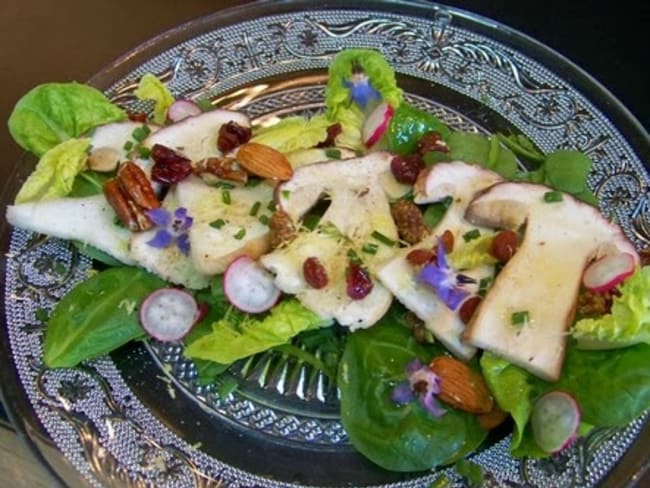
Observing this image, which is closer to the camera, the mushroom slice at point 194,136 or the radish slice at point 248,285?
the radish slice at point 248,285

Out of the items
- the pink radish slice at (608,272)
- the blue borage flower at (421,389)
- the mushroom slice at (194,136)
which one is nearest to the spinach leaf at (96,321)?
the mushroom slice at (194,136)

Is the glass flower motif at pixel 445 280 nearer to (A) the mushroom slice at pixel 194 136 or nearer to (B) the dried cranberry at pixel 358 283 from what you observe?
(B) the dried cranberry at pixel 358 283

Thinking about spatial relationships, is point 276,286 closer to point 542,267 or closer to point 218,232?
point 218,232

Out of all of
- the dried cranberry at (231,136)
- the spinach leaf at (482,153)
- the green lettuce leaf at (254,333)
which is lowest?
the green lettuce leaf at (254,333)

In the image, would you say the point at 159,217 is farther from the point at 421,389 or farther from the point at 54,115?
the point at 421,389

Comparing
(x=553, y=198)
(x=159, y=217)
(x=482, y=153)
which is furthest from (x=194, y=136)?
(x=553, y=198)

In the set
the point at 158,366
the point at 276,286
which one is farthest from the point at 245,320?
the point at 158,366

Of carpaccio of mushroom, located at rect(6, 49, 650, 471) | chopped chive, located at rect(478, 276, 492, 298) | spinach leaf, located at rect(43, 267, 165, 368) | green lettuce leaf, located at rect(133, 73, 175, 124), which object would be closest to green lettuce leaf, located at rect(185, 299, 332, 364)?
carpaccio of mushroom, located at rect(6, 49, 650, 471)

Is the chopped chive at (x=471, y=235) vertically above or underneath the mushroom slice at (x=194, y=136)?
above
